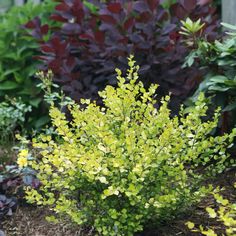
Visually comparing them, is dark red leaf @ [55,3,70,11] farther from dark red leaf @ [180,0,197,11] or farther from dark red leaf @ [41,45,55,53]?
dark red leaf @ [180,0,197,11]

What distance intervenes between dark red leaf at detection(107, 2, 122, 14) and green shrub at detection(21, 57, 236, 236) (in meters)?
1.52

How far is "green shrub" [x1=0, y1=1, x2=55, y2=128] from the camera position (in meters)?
4.76

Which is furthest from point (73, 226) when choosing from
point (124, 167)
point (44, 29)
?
point (44, 29)

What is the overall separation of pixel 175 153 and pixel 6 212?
117cm

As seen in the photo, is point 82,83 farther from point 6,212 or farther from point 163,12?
point 6,212

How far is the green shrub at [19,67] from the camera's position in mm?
4758

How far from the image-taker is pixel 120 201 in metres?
2.75

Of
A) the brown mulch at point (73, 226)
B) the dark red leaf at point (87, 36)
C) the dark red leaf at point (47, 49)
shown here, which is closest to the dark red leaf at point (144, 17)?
the dark red leaf at point (87, 36)

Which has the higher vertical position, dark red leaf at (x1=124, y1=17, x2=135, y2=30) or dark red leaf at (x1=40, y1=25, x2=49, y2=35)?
dark red leaf at (x1=124, y1=17, x2=135, y2=30)

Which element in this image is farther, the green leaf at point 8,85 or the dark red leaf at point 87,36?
the green leaf at point 8,85

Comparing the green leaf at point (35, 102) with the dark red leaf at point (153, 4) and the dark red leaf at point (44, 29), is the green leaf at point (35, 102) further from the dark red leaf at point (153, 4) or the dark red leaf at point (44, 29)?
the dark red leaf at point (153, 4)

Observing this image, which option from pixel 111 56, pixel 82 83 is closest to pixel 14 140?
pixel 82 83

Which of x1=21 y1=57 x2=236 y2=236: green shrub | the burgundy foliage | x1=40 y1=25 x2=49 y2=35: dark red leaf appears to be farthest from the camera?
x1=40 y1=25 x2=49 y2=35: dark red leaf

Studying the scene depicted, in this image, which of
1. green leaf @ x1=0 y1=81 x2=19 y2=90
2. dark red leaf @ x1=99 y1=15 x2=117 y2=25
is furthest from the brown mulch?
green leaf @ x1=0 y1=81 x2=19 y2=90
